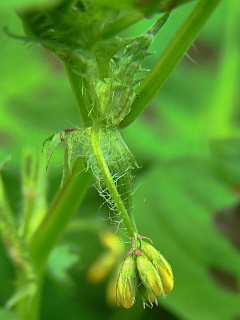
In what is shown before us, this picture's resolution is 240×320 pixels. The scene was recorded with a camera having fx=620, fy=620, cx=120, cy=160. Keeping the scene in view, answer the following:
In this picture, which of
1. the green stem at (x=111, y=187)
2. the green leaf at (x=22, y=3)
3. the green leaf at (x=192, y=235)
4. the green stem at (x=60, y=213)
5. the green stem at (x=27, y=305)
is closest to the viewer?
the green leaf at (x=22, y=3)

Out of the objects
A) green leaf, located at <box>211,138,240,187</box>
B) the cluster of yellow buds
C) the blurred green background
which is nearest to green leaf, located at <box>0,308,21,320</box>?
the blurred green background

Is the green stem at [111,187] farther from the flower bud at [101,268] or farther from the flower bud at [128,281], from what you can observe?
the flower bud at [101,268]

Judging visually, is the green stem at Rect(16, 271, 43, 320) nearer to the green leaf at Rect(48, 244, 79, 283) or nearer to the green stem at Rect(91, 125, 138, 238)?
the green leaf at Rect(48, 244, 79, 283)

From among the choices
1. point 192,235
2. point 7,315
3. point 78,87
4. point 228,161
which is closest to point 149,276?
point 78,87

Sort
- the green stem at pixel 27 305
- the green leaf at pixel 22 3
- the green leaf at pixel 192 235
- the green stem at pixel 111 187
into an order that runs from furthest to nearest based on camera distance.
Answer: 1. the green leaf at pixel 192 235
2. the green stem at pixel 27 305
3. the green stem at pixel 111 187
4. the green leaf at pixel 22 3


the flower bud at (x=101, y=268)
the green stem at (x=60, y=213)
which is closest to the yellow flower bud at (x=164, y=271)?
the green stem at (x=60, y=213)

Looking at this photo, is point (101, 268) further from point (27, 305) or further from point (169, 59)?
point (169, 59)
